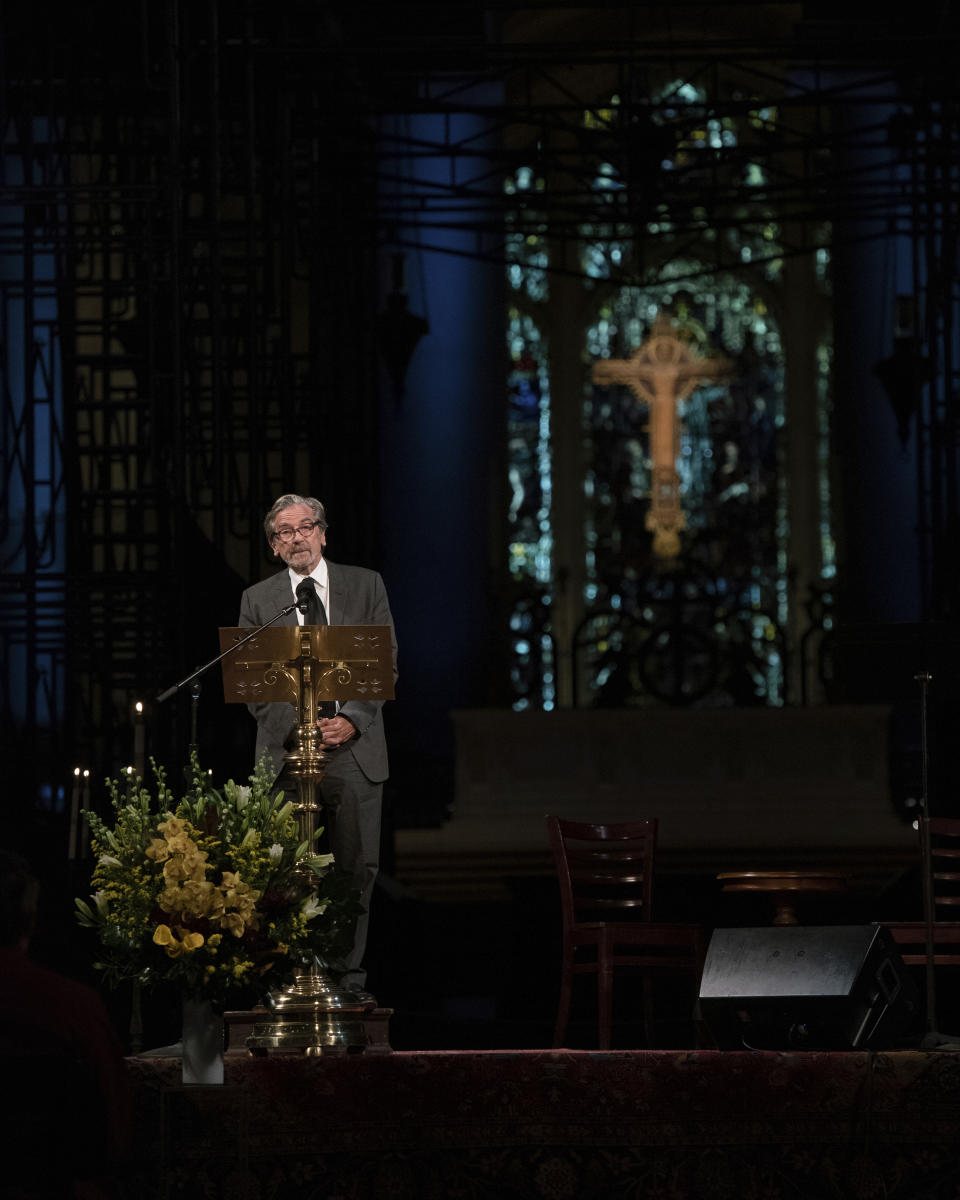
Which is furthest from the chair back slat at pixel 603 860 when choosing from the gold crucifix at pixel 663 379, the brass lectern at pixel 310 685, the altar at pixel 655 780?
the gold crucifix at pixel 663 379

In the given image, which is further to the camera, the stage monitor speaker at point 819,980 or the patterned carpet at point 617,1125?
the stage monitor speaker at point 819,980

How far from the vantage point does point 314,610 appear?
5.25 m

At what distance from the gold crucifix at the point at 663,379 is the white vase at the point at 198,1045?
37.4ft

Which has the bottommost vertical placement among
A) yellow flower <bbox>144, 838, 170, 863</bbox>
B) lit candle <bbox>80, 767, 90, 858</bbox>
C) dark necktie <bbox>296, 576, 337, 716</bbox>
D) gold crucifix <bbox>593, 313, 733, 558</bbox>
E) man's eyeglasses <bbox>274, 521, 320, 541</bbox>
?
lit candle <bbox>80, 767, 90, 858</bbox>

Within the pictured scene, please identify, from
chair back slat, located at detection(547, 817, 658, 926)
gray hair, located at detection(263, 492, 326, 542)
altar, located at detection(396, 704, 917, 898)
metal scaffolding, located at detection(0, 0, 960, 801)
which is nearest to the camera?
gray hair, located at detection(263, 492, 326, 542)

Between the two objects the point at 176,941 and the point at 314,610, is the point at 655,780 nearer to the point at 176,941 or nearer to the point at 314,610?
the point at 314,610

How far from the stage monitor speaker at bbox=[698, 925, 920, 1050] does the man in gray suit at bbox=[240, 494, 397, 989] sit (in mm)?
959

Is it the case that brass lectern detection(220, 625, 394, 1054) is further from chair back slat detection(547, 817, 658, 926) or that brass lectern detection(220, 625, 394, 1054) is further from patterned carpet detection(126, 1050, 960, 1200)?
chair back slat detection(547, 817, 658, 926)

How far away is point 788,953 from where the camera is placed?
203 inches

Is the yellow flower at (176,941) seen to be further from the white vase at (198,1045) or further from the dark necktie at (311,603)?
the dark necktie at (311,603)

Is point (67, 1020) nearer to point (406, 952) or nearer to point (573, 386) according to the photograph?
point (406, 952)

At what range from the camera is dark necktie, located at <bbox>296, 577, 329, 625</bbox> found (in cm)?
513

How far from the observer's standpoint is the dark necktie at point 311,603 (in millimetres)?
5129

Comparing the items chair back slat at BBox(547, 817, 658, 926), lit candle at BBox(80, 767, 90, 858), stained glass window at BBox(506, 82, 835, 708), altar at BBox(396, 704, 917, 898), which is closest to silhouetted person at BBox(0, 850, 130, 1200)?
lit candle at BBox(80, 767, 90, 858)
